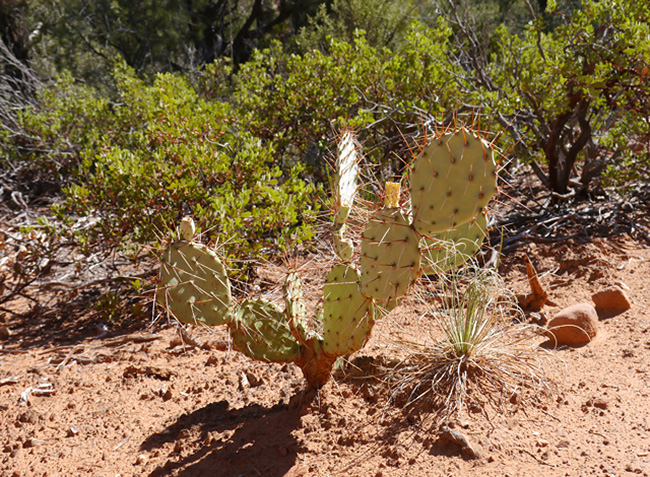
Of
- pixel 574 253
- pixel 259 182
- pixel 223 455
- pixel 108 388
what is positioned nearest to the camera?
pixel 223 455

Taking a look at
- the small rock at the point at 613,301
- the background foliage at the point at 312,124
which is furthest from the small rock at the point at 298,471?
the small rock at the point at 613,301

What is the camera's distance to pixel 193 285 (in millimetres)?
2338

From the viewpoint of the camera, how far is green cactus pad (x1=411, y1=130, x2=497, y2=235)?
1.94 m

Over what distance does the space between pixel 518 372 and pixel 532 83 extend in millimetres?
2801

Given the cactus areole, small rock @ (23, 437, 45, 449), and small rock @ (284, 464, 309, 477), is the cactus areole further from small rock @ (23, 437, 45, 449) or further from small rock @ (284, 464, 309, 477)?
small rock @ (23, 437, 45, 449)

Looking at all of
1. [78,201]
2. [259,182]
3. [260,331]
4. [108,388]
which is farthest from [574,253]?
[78,201]

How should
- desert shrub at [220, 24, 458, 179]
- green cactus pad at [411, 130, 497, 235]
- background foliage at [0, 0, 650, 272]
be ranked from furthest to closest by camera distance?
desert shrub at [220, 24, 458, 179] → background foliage at [0, 0, 650, 272] → green cactus pad at [411, 130, 497, 235]

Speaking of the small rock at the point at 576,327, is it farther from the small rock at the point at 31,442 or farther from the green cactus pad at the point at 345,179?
the small rock at the point at 31,442

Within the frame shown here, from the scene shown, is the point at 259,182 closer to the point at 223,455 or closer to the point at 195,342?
the point at 195,342

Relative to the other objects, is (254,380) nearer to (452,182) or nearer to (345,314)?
(345,314)

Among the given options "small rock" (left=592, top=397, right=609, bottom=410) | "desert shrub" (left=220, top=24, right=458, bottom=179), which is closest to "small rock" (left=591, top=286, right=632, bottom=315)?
"small rock" (left=592, top=397, right=609, bottom=410)

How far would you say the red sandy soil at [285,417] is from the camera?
2.07 m

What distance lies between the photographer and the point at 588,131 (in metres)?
4.53

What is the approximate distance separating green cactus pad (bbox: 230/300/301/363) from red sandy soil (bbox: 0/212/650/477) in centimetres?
27
